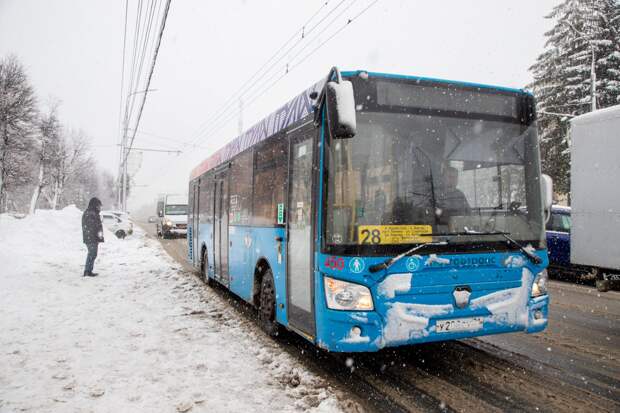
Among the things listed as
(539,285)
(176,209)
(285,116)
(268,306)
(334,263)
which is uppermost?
(285,116)

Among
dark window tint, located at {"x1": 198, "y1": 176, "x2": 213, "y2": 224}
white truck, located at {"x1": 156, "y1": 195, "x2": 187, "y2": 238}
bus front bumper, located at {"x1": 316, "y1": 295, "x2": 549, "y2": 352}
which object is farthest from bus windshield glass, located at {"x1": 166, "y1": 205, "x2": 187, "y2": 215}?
Answer: bus front bumper, located at {"x1": 316, "y1": 295, "x2": 549, "y2": 352}

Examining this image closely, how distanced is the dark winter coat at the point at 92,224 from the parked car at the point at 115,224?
15.7 meters

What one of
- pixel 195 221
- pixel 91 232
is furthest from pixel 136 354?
pixel 91 232

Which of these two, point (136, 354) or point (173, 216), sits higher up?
point (173, 216)

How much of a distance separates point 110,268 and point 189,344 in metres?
8.74

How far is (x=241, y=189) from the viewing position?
7.62 meters

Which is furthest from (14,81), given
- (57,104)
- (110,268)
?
(110,268)

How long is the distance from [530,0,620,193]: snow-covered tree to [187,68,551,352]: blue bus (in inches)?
921

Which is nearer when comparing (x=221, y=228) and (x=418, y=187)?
(x=418, y=187)

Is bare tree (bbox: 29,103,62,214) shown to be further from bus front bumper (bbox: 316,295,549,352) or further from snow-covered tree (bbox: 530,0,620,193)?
bus front bumper (bbox: 316,295,549,352)

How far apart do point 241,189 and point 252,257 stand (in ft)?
4.67

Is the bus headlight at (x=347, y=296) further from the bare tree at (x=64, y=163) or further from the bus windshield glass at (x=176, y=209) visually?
the bare tree at (x=64, y=163)

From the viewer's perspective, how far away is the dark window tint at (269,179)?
5.69 meters

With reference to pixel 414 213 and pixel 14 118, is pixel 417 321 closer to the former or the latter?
pixel 414 213
